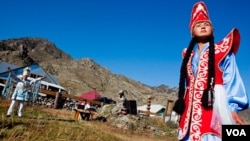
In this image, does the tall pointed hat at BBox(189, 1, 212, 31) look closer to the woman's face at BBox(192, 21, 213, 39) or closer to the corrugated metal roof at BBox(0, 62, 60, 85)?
the woman's face at BBox(192, 21, 213, 39)

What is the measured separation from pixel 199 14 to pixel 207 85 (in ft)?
2.77

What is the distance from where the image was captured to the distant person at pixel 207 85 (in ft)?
9.71

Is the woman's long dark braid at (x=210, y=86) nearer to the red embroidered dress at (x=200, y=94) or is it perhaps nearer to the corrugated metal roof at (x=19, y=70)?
the red embroidered dress at (x=200, y=94)

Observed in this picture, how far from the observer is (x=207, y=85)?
3148 millimetres

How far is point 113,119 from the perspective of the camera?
16438 millimetres

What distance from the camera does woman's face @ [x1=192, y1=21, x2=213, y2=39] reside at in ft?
11.5

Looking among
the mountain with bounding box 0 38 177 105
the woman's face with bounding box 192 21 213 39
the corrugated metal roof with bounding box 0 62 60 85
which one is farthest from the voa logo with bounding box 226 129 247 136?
the mountain with bounding box 0 38 177 105

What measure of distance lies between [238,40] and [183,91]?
0.72 metres

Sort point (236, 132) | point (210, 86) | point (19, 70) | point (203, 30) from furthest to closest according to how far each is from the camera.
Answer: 1. point (19, 70)
2. point (203, 30)
3. point (210, 86)
4. point (236, 132)

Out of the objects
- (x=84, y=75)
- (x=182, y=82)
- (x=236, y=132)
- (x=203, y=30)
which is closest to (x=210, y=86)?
(x=182, y=82)

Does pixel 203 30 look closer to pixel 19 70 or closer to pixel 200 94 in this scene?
pixel 200 94

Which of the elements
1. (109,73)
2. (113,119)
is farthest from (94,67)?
(113,119)

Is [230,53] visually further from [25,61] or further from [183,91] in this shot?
[25,61]

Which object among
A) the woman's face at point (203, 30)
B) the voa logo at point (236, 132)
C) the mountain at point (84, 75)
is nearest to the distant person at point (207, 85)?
the woman's face at point (203, 30)
